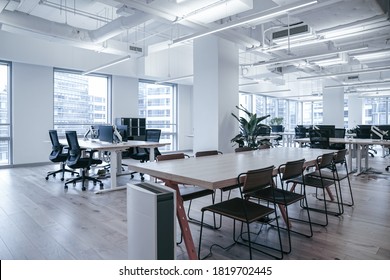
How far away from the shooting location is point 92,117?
8945 millimetres

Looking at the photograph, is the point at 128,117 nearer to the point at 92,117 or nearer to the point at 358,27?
the point at 92,117

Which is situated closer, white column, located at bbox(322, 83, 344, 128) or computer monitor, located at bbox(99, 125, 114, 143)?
computer monitor, located at bbox(99, 125, 114, 143)

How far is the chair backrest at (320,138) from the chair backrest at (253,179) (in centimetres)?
424

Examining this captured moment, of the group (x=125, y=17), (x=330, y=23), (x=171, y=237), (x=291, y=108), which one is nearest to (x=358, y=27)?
(x=330, y=23)

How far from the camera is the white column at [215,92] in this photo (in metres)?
5.86

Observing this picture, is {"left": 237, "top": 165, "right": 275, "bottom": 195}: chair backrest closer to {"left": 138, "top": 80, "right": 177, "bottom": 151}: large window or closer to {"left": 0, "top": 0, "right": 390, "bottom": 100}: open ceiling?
{"left": 0, "top": 0, "right": 390, "bottom": 100}: open ceiling

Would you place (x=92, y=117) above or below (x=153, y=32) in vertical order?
below

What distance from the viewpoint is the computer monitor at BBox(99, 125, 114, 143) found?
5491mm

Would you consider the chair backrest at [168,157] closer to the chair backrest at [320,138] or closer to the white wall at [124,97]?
the chair backrest at [320,138]

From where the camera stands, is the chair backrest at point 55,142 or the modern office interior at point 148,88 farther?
the chair backrest at point 55,142

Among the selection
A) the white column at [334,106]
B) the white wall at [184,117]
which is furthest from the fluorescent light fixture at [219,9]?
the white column at [334,106]

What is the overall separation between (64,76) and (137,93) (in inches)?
92.5

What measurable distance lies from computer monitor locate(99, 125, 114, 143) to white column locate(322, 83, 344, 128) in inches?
382

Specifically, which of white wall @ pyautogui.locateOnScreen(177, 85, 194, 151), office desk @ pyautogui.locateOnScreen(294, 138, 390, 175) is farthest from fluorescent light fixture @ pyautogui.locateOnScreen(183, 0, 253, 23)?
white wall @ pyautogui.locateOnScreen(177, 85, 194, 151)
